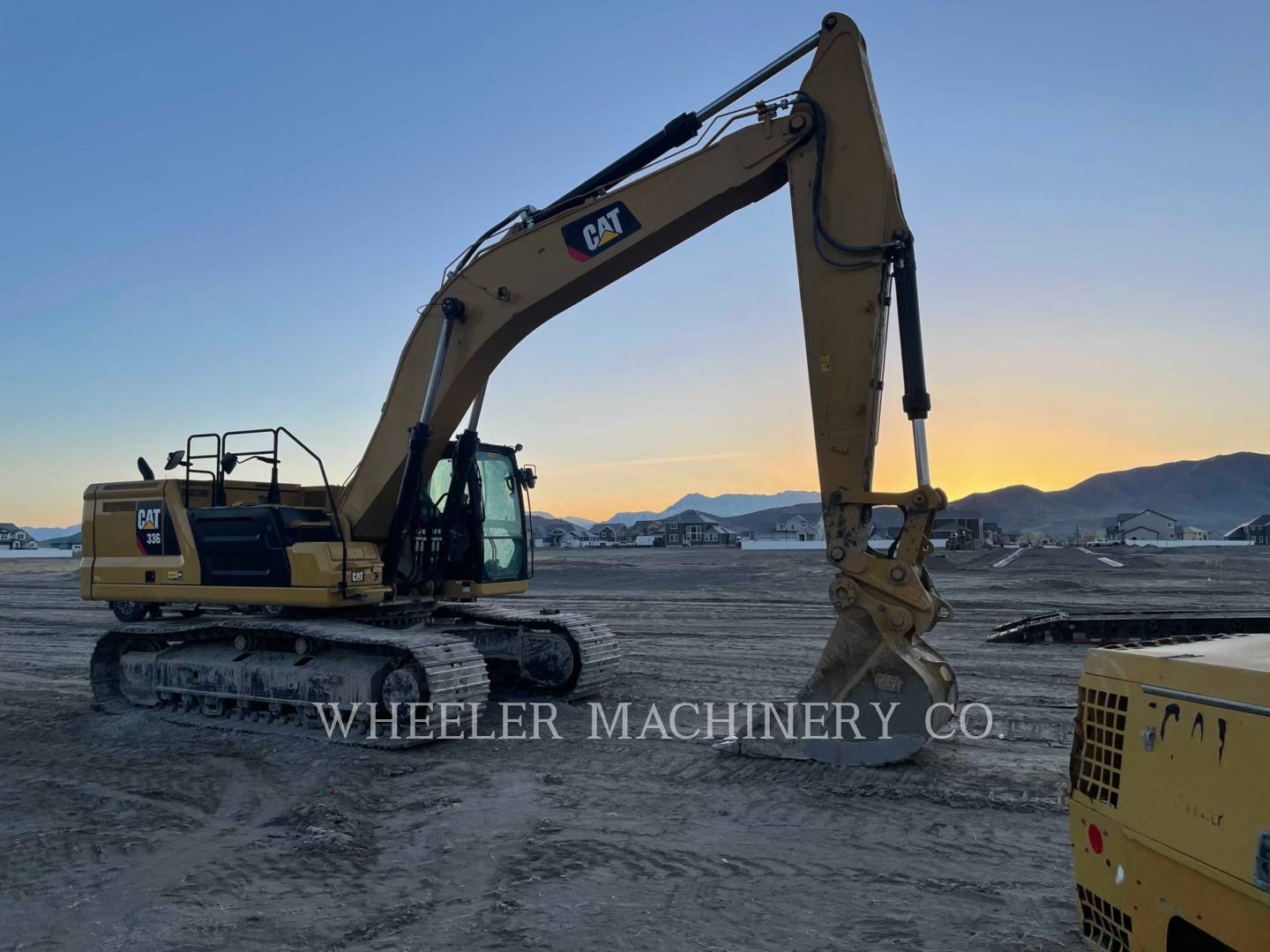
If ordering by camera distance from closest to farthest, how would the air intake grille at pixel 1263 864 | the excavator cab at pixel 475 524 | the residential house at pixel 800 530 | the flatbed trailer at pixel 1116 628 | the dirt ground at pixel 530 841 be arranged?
the air intake grille at pixel 1263 864, the dirt ground at pixel 530 841, the excavator cab at pixel 475 524, the flatbed trailer at pixel 1116 628, the residential house at pixel 800 530

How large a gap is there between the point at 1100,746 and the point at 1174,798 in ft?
1.24

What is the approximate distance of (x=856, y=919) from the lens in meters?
4.52

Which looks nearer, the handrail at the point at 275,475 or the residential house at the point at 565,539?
the handrail at the point at 275,475

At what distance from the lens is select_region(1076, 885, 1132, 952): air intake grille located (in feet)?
9.68

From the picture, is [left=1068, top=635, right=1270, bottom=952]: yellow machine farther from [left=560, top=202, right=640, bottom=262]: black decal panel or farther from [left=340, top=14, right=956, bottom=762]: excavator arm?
[left=560, top=202, right=640, bottom=262]: black decal panel

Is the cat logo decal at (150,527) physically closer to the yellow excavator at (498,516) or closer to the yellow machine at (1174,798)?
the yellow excavator at (498,516)

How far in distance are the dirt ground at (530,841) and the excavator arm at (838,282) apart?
0.61m

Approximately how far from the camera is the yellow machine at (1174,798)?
8.23 ft

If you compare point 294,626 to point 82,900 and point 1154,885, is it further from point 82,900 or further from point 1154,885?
point 1154,885

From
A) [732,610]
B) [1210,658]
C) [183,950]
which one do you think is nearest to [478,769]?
[183,950]

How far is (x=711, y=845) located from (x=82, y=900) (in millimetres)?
3364

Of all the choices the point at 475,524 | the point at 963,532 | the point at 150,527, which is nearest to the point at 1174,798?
the point at 475,524

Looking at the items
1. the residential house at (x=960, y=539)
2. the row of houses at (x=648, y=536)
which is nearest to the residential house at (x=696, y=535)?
the row of houses at (x=648, y=536)

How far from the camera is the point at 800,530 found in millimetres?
130625
